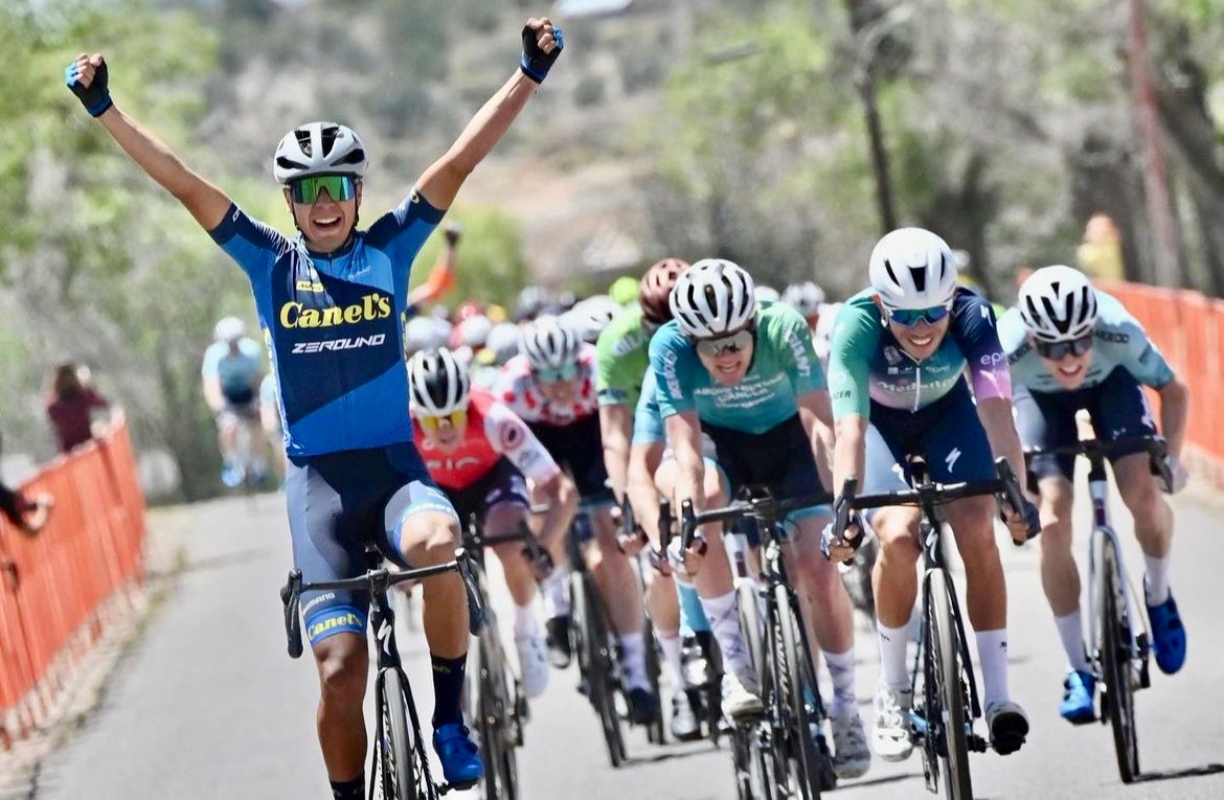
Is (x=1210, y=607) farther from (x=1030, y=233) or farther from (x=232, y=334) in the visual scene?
(x=1030, y=233)

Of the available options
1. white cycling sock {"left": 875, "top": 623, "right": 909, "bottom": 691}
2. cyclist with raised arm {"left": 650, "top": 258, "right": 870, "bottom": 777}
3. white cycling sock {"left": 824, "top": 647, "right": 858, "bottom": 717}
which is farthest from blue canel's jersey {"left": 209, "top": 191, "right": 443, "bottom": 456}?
white cycling sock {"left": 824, "top": 647, "right": 858, "bottom": 717}

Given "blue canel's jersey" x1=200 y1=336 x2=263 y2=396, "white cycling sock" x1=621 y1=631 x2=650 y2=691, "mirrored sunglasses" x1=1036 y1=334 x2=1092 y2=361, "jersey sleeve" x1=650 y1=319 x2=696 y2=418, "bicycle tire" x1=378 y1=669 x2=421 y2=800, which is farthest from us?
"blue canel's jersey" x1=200 y1=336 x2=263 y2=396

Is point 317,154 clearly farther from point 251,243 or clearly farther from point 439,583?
point 439,583

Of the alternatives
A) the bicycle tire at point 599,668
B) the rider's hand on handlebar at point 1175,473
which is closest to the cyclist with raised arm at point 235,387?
the bicycle tire at point 599,668

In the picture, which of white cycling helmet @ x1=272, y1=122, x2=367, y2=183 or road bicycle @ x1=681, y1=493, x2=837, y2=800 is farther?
road bicycle @ x1=681, y1=493, x2=837, y2=800

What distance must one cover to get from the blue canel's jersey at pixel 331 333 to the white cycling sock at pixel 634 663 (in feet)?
12.9

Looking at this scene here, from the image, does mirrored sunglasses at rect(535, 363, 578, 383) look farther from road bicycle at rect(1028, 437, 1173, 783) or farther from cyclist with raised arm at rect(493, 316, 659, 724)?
road bicycle at rect(1028, 437, 1173, 783)

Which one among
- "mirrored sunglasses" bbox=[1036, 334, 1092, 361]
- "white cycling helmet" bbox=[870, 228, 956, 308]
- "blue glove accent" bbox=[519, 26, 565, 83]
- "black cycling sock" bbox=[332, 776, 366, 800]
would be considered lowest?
"black cycling sock" bbox=[332, 776, 366, 800]

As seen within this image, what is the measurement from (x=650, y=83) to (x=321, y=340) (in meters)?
154

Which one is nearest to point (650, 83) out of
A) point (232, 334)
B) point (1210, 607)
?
point (232, 334)

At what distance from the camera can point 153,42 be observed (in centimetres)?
3888

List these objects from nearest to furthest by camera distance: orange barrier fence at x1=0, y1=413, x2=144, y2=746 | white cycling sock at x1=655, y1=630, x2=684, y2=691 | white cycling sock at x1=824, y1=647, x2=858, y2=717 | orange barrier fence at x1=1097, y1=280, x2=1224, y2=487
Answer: white cycling sock at x1=824, y1=647, x2=858, y2=717 < white cycling sock at x1=655, y1=630, x2=684, y2=691 < orange barrier fence at x1=0, y1=413, x2=144, y2=746 < orange barrier fence at x1=1097, y1=280, x2=1224, y2=487

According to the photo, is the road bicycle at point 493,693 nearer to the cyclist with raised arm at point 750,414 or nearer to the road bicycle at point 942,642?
the cyclist with raised arm at point 750,414

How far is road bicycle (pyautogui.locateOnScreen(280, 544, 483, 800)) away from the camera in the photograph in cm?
702
